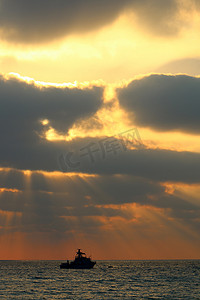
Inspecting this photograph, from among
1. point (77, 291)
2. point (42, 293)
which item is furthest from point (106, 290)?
point (42, 293)

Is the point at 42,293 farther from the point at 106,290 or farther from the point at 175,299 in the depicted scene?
the point at 175,299

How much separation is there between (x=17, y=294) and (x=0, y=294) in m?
4.48

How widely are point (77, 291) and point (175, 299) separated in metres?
32.0

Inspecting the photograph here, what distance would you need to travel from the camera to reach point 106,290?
124 m

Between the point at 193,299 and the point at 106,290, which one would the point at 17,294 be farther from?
the point at 193,299

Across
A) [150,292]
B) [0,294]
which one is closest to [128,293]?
[150,292]

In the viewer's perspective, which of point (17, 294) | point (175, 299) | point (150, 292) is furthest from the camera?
point (150, 292)

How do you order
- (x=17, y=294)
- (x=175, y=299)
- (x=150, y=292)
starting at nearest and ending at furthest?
(x=175, y=299) → (x=17, y=294) → (x=150, y=292)

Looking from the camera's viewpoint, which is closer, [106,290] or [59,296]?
[59,296]

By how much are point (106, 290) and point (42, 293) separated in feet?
67.0

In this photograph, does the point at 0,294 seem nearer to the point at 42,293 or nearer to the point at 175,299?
the point at 42,293

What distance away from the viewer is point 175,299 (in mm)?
104562

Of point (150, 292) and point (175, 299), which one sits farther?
point (150, 292)

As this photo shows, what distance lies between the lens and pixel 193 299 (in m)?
105
